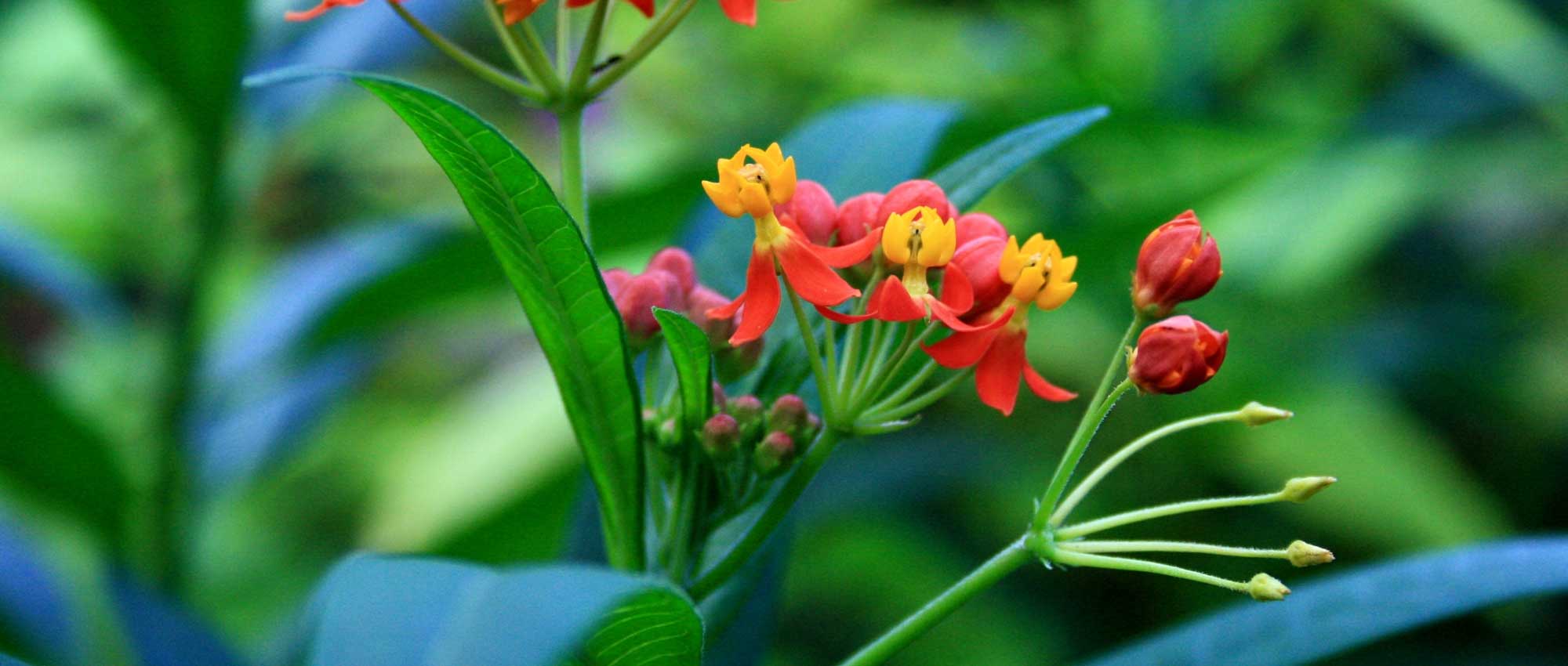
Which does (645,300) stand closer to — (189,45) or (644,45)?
(644,45)

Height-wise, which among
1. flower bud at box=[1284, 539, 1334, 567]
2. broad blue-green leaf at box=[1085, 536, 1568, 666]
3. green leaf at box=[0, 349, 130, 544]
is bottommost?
green leaf at box=[0, 349, 130, 544]

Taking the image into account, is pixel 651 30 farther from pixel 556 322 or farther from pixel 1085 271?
pixel 1085 271

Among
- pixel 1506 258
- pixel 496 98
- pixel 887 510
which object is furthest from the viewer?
pixel 496 98

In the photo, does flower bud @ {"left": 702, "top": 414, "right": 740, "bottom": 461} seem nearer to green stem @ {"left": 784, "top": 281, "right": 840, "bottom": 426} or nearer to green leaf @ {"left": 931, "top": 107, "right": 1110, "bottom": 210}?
green stem @ {"left": 784, "top": 281, "right": 840, "bottom": 426}

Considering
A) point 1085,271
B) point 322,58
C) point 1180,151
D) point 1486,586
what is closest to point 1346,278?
point 1180,151

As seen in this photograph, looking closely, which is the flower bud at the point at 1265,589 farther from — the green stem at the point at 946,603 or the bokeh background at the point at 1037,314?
the bokeh background at the point at 1037,314

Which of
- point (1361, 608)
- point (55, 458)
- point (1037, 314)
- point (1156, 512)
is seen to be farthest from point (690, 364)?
point (1037, 314)

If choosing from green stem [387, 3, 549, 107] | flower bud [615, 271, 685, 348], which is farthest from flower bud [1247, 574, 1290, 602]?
green stem [387, 3, 549, 107]
